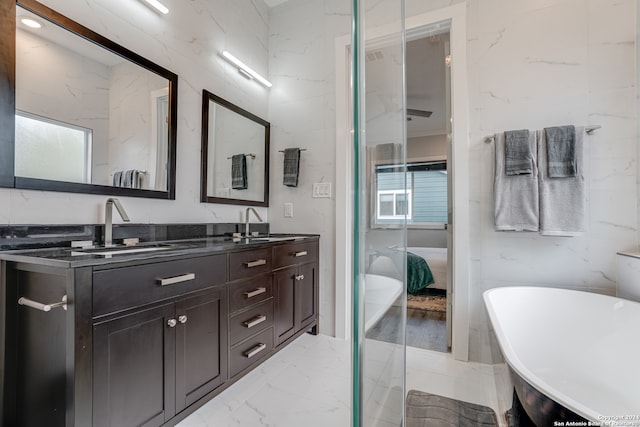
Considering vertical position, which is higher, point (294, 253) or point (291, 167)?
point (291, 167)

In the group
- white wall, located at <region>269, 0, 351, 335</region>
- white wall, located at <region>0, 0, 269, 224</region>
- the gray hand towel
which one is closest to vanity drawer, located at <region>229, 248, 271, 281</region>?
white wall, located at <region>0, 0, 269, 224</region>

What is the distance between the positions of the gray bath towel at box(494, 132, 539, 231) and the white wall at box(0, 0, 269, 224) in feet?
6.20

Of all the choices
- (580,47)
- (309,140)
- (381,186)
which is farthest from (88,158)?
(580,47)

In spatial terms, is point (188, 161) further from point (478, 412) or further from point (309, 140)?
point (478, 412)

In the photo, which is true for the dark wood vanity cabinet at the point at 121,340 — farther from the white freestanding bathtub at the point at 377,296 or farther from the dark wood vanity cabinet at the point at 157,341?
the white freestanding bathtub at the point at 377,296

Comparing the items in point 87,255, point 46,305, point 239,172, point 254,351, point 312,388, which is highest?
point 239,172

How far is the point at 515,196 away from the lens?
5.95 ft

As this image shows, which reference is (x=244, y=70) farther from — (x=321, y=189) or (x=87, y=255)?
(x=87, y=255)

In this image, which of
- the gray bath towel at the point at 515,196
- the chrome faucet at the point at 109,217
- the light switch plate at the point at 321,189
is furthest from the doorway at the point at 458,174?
the chrome faucet at the point at 109,217

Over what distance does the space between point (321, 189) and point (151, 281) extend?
1.59 m

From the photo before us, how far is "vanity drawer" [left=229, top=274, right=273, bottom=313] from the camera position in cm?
155

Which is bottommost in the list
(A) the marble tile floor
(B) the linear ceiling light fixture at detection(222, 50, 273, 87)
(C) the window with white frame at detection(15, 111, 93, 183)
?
(A) the marble tile floor

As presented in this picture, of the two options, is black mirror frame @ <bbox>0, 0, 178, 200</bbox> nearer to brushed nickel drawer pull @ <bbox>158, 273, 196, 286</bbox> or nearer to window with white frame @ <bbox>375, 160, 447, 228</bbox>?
brushed nickel drawer pull @ <bbox>158, 273, 196, 286</bbox>

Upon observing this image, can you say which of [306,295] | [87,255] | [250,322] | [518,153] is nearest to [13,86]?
[87,255]
